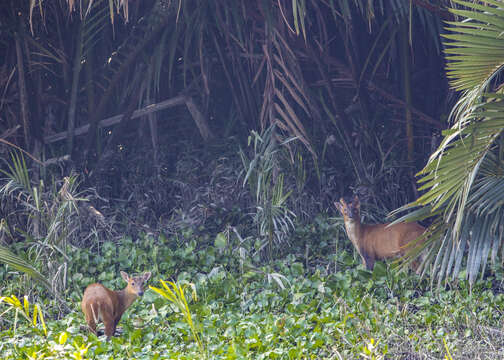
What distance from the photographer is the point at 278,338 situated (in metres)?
3.93

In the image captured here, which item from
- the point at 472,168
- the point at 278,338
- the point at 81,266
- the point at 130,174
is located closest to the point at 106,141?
the point at 130,174

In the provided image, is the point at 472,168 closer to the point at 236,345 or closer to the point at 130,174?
the point at 236,345

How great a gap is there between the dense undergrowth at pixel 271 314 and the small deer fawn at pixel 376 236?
0.18 m

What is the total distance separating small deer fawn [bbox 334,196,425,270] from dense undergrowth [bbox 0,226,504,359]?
179 mm

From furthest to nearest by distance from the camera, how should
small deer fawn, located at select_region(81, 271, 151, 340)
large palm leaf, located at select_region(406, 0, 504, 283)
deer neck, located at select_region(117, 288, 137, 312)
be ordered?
deer neck, located at select_region(117, 288, 137, 312), small deer fawn, located at select_region(81, 271, 151, 340), large palm leaf, located at select_region(406, 0, 504, 283)

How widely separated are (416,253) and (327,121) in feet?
9.89

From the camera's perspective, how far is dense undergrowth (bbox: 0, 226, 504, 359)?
3.74m

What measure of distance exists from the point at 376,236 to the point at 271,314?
1.53 metres

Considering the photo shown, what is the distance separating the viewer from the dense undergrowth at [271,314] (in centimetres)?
374

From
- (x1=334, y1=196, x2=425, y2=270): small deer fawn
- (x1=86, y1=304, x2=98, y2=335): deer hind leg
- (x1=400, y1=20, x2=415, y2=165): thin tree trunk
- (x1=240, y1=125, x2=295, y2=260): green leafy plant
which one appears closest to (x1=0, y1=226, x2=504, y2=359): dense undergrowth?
(x1=86, y1=304, x2=98, y2=335): deer hind leg

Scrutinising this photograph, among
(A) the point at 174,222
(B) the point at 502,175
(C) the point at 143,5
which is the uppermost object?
(C) the point at 143,5

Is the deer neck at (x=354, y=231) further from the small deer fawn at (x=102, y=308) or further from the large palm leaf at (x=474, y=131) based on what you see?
the small deer fawn at (x=102, y=308)

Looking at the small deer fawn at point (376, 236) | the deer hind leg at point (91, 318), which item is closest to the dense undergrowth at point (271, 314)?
the deer hind leg at point (91, 318)

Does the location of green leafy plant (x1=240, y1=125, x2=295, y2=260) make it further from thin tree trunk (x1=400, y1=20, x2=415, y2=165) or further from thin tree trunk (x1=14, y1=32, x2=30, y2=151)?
thin tree trunk (x1=14, y1=32, x2=30, y2=151)
